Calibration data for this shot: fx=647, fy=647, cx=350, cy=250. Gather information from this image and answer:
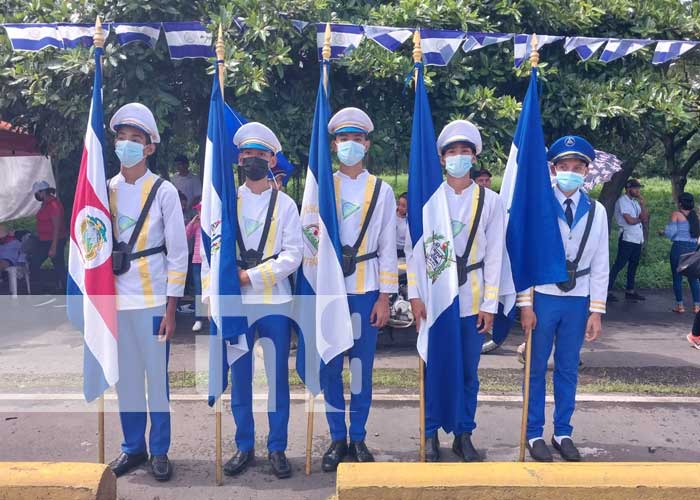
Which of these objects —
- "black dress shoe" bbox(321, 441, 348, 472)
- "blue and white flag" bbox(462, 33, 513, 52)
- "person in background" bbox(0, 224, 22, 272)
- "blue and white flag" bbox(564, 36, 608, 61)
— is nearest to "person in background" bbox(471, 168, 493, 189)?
"blue and white flag" bbox(462, 33, 513, 52)

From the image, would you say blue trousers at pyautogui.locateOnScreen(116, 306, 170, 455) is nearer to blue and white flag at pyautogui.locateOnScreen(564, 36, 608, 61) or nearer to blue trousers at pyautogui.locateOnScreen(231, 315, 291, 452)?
blue trousers at pyautogui.locateOnScreen(231, 315, 291, 452)

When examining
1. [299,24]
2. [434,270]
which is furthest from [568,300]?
[299,24]

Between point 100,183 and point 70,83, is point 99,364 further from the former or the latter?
point 70,83

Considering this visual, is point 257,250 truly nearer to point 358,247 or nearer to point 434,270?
point 358,247

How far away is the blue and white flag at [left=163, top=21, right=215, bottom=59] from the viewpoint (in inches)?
Answer: 265

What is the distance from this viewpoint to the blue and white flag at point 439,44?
6.84m

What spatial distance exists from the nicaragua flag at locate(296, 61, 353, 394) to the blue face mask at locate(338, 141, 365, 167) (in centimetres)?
9

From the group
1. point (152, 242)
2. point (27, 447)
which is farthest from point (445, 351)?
point (27, 447)

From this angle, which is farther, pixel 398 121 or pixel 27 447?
pixel 398 121

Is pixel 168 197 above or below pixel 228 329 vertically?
above

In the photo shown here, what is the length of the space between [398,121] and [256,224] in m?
4.71

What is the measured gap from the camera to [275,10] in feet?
25.2

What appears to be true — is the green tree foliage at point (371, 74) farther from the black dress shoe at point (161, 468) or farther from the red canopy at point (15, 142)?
the black dress shoe at point (161, 468)

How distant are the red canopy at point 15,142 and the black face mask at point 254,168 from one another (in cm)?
713
